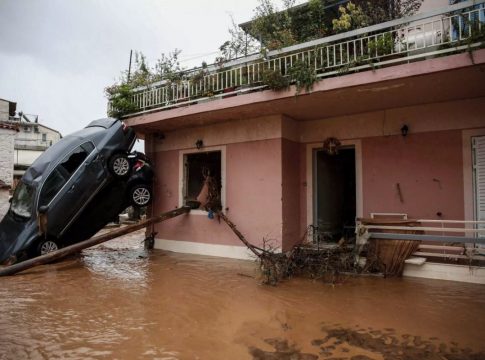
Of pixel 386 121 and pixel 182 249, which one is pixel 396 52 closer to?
pixel 386 121

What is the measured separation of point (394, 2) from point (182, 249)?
8.88m

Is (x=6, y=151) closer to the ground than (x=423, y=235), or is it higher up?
higher up

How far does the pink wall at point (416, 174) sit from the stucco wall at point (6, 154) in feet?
61.7

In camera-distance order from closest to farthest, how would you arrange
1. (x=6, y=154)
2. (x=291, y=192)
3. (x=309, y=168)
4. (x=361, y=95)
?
(x=361, y=95)
(x=291, y=192)
(x=309, y=168)
(x=6, y=154)

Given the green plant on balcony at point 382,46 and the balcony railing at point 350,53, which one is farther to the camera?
the green plant on balcony at point 382,46

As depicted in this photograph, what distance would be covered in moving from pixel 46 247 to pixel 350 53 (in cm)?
844

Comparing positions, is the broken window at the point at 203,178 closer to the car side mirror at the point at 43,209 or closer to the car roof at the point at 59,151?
the car roof at the point at 59,151

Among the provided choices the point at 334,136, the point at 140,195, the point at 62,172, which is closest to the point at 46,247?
the point at 62,172

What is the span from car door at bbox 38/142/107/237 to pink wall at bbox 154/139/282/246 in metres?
2.77

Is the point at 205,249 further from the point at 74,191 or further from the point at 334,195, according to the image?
the point at 334,195

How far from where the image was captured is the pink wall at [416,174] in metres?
6.71

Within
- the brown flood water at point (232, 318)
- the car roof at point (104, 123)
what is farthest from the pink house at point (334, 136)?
the brown flood water at point (232, 318)

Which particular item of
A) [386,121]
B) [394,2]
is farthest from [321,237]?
[394,2]

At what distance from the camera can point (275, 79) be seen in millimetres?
6703
